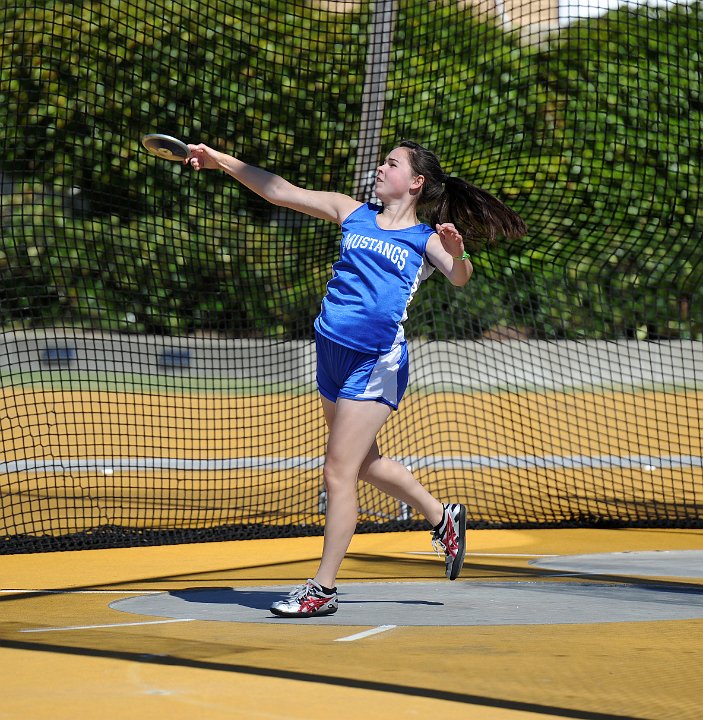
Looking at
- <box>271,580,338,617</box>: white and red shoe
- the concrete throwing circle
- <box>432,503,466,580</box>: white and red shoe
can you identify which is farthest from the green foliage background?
<box>271,580,338,617</box>: white and red shoe

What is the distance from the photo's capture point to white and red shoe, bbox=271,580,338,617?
4.98m

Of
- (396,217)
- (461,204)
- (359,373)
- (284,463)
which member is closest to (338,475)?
(359,373)

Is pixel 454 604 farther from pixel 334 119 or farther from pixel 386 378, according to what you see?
pixel 334 119

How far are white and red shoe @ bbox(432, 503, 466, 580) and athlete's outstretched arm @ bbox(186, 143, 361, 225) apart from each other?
1390 millimetres

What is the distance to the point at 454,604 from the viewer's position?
535cm

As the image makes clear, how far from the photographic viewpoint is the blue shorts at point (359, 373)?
514cm

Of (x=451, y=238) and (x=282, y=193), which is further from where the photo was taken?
(x=282, y=193)

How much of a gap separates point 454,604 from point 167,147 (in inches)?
94.1

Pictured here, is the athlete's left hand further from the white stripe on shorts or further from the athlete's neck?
the white stripe on shorts

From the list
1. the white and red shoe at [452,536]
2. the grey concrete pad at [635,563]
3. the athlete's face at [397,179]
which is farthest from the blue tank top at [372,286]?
the grey concrete pad at [635,563]

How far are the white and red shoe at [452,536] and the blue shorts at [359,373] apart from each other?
61 centimetres

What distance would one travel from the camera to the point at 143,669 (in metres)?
3.79

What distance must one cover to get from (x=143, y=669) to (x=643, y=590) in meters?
2.87

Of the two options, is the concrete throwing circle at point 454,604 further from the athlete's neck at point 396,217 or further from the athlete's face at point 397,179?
the athlete's face at point 397,179
